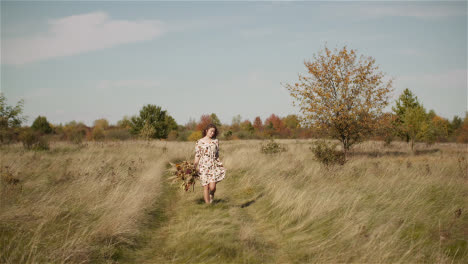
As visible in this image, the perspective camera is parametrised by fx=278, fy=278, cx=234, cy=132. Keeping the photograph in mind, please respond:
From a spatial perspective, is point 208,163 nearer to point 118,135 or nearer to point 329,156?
point 329,156

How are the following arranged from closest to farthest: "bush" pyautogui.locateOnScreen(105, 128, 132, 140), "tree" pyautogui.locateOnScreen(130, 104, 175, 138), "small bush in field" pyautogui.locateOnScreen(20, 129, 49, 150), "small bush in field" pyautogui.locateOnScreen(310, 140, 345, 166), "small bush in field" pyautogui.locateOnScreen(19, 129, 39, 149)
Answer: "small bush in field" pyautogui.locateOnScreen(310, 140, 345, 166), "small bush in field" pyautogui.locateOnScreen(20, 129, 49, 150), "small bush in field" pyautogui.locateOnScreen(19, 129, 39, 149), "bush" pyautogui.locateOnScreen(105, 128, 132, 140), "tree" pyautogui.locateOnScreen(130, 104, 175, 138)

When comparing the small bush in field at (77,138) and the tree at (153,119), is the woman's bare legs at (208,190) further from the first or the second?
the tree at (153,119)

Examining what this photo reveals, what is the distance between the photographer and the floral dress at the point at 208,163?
24.5ft

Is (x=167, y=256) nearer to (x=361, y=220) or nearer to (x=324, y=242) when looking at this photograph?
(x=324, y=242)

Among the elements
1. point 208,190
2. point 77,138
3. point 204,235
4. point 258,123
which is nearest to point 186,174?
point 208,190

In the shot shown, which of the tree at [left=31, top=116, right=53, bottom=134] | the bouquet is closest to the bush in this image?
the tree at [left=31, top=116, right=53, bottom=134]

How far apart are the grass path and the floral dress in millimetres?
718

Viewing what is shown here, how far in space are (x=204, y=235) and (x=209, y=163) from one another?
2.60 metres

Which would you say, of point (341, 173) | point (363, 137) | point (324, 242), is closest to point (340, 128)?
point (363, 137)

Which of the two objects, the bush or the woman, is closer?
the woman

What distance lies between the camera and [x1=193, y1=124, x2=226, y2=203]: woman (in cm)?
747

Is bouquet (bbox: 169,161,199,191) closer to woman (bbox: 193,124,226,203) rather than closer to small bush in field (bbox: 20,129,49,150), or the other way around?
woman (bbox: 193,124,226,203)


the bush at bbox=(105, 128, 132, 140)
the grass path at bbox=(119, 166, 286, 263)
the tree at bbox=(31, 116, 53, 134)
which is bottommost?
the grass path at bbox=(119, 166, 286, 263)

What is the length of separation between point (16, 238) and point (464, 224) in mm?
7390
